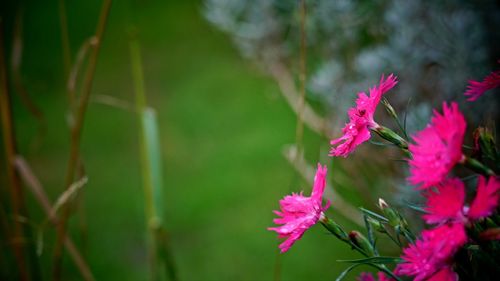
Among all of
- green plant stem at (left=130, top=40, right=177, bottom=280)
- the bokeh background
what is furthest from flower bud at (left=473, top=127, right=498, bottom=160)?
the bokeh background

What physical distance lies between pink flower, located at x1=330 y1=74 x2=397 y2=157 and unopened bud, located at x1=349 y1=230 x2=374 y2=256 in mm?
66

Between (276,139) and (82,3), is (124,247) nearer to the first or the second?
(276,139)

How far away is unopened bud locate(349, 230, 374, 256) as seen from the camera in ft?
1.30

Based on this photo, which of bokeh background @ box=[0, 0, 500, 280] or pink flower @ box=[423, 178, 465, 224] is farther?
bokeh background @ box=[0, 0, 500, 280]

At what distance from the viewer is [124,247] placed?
1617 millimetres

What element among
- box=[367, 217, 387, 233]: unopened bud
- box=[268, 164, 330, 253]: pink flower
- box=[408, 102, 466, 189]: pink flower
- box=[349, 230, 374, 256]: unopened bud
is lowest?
box=[349, 230, 374, 256]: unopened bud

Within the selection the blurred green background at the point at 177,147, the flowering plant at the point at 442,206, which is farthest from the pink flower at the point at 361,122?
the blurred green background at the point at 177,147

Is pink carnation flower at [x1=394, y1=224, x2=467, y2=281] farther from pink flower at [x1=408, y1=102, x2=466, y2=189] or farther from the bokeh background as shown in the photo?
the bokeh background

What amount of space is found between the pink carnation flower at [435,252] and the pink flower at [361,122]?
0.29 ft

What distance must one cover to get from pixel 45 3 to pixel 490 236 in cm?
260

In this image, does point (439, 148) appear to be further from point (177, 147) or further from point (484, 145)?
point (177, 147)

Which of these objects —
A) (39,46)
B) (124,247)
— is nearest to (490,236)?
(124,247)

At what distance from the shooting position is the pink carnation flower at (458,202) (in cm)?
29

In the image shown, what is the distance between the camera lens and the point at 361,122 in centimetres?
39
